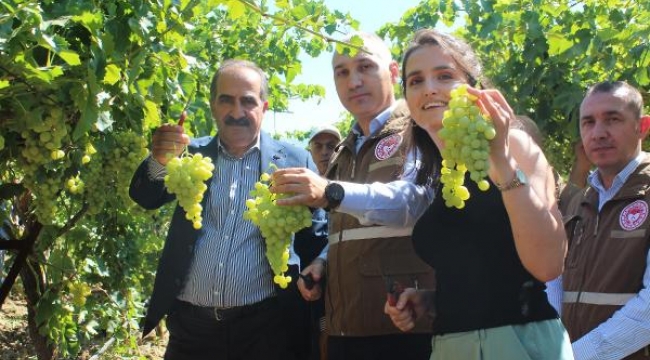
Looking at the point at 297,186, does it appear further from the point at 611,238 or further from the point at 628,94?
the point at 628,94

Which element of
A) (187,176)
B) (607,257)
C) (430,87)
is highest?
(430,87)

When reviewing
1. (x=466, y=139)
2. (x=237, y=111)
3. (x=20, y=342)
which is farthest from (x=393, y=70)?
(x=20, y=342)

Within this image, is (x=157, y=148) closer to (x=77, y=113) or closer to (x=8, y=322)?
(x=77, y=113)

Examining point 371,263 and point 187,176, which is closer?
point 187,176

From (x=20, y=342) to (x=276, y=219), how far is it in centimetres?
520

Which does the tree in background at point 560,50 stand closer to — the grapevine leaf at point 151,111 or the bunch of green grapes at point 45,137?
the grapevine leaf at point 151,111

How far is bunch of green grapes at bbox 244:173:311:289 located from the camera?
7.14ft

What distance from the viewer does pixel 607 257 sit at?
284 cm

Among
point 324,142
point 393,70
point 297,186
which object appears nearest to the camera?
point 297,186

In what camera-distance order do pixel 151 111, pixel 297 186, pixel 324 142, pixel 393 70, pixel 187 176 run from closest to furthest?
pixel 297 186 < pixel 187 176 < pixel 151 111 < pixel 393 70 < pixel 324 142

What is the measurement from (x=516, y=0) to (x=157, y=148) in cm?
302

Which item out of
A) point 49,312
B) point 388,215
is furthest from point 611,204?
point 49,312

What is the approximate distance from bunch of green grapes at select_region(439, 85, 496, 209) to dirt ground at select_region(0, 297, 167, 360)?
4.41m

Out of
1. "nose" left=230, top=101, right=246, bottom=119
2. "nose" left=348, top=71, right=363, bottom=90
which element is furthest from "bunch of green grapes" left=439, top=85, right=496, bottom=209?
"nose" left=230, top=101, right=246, bottom=119
